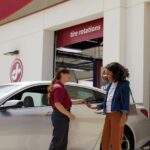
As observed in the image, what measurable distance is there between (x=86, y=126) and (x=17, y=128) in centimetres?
125

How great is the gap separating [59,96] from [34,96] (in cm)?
101

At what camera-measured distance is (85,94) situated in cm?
865

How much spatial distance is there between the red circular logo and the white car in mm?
7381

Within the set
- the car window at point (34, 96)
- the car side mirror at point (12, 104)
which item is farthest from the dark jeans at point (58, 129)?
the car window at point (34, 96)

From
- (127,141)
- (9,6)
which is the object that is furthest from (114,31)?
(9,6)

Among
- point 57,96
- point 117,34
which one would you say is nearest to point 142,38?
point 117,34

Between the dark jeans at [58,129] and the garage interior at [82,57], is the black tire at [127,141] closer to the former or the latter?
the dark jeans at [58,129]

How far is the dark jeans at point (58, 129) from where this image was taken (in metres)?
7.34

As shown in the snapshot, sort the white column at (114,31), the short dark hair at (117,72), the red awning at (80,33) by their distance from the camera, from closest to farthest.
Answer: the short dark hair at (117,72) → the white column at (114,31) → the red awning at (80,33)

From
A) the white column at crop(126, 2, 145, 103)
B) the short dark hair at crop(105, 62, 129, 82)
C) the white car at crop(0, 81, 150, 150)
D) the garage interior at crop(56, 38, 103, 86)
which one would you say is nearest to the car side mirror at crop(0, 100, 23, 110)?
the white car at crop(0, 81, 150, 150)

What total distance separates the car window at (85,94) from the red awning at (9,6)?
24.3 ft

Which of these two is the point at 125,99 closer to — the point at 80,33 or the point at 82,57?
the point at 80,33

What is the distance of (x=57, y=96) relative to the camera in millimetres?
7254

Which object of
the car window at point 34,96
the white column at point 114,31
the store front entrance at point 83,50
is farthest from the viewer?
the store front entrance at point 83,50
